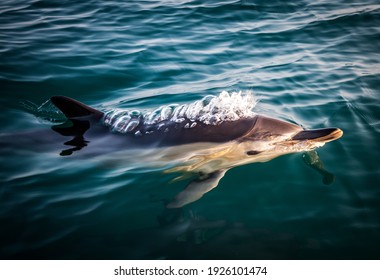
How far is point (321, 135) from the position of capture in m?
4.14

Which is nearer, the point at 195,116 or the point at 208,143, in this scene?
the point at 208,143

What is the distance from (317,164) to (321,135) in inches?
32.1

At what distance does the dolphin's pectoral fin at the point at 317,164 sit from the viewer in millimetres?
4516

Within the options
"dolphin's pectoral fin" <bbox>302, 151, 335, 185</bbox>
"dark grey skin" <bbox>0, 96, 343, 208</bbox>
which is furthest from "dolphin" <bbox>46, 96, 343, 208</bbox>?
"dolphin's pectoral fin" <bbox>302, 151, 335, 185</bbox>

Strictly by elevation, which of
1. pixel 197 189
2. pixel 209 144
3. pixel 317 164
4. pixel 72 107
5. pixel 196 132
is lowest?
pixel 317 164

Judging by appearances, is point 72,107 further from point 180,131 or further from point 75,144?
point 180,131

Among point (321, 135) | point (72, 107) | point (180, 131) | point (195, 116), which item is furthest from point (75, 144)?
point (321, 135)

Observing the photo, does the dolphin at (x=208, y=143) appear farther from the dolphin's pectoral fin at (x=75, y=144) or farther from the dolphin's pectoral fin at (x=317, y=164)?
the dolphin's pectoral fin at (x=317, y=164)

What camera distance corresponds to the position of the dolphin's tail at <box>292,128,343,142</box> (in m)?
4.09

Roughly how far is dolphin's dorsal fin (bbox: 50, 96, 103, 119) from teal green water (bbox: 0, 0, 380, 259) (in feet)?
2.11

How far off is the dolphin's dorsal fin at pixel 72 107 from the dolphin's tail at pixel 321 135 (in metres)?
2.96

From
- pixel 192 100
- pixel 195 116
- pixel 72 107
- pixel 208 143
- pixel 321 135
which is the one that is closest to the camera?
pixel 321 135

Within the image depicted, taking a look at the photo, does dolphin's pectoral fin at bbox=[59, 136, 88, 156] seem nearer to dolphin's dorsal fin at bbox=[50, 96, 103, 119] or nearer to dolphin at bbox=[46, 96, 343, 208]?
dolphin at bbox=[46, 96, 343, 208]

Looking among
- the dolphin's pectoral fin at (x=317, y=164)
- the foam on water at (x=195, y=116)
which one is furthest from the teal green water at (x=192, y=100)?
the foam on water at (x=195, y=116)
